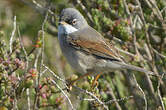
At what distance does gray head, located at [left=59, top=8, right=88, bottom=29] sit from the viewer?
4.19 metres

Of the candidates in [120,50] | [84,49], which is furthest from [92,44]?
[120,50]

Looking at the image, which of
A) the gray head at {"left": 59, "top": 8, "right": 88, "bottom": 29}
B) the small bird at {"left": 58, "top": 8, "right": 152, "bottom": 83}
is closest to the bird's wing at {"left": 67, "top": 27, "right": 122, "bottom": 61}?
the small bird at {"left": 58, "top": 8, "right": 152, "bottom": 83}

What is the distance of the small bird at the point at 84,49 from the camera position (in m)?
3.97

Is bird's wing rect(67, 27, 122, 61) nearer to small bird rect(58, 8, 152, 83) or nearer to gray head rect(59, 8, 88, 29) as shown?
small bird rect(58, 8, 152, 83)

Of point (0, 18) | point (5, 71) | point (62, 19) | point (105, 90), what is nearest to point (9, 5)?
point (0, 18)

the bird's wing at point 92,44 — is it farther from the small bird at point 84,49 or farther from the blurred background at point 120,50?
the blurred background at point 120,50

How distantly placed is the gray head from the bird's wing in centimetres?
13

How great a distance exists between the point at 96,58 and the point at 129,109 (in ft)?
3.48

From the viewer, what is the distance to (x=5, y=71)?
3184 mm

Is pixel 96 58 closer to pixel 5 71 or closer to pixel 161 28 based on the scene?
pixel 161 28

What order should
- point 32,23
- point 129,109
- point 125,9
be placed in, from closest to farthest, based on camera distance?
point 125,9 < point 129,109 < point 32,23

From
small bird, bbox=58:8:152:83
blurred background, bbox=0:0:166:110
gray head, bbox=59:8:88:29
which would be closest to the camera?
blurred background, bbox=0:0:166:110

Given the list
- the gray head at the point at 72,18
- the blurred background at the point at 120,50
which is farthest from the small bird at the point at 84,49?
the blurred background at the point at 120,50

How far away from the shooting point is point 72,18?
4.26m
